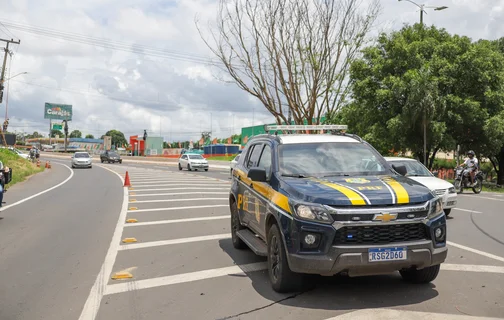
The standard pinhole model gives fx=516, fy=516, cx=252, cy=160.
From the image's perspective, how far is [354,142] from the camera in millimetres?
6949

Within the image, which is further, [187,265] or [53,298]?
[187,265]

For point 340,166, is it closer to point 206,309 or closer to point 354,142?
point 354,142

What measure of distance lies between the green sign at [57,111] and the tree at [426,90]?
298ft

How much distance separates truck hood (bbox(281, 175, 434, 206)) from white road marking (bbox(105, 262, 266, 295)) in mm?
1543

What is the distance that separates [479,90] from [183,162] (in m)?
23.3

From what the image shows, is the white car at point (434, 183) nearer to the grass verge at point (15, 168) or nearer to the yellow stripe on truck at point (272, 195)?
the yellow stripe on truck at point (272, 195)

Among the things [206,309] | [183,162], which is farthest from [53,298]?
[183,162]

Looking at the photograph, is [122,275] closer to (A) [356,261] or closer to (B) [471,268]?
(A) [356,261]

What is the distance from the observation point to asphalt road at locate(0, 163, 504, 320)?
197 inches

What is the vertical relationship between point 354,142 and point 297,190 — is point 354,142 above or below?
above

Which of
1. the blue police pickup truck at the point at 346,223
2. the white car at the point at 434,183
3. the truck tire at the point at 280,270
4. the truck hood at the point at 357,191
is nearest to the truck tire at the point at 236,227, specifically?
the blue police pickup truck at the point at 346,223


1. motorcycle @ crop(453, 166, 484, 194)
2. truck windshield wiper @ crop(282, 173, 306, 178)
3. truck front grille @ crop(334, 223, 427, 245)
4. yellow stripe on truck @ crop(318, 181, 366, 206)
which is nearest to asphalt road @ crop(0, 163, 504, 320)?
truck front grille @ crop(334, 223, 427, 245)

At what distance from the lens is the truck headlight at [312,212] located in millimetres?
5027

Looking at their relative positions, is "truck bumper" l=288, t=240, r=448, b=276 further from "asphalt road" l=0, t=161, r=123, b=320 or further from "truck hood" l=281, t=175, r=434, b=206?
"asphalt road" l=0, t=161, r=123, b=320
